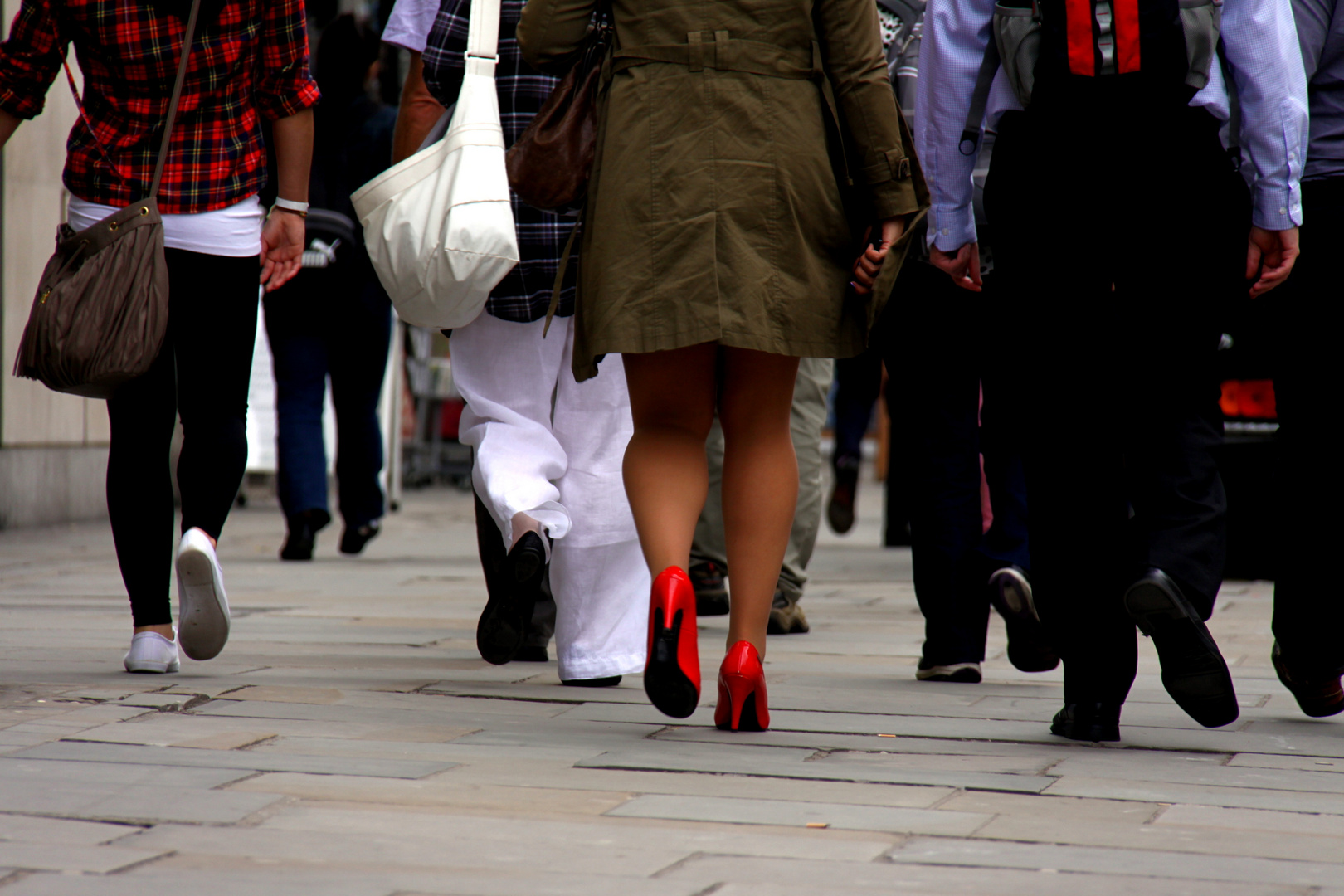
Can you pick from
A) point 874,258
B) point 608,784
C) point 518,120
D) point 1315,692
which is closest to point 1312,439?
point 1315,692

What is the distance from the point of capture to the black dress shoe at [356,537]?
8.05 m

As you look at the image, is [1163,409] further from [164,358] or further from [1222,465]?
[1222,465]

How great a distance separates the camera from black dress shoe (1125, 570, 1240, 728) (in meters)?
3.21

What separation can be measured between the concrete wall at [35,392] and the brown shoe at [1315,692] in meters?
6.36

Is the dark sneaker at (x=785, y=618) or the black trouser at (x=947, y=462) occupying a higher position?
the black trouser at (x=947, y=462)

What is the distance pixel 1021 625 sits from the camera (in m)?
4.19

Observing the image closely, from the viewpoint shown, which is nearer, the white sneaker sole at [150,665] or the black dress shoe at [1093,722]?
the black dress shoe at [1093,722]

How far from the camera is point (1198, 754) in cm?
337

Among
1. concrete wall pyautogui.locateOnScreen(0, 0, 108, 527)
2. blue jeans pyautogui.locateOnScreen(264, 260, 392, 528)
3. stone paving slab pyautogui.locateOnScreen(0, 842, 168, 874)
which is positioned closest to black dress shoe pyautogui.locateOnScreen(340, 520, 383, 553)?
blue jeans pyautogui.locateOnScreen(264, 260, 392, 528)

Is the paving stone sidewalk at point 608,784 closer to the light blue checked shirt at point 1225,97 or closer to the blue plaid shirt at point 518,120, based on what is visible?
the blue plaid shirt at point 518,120

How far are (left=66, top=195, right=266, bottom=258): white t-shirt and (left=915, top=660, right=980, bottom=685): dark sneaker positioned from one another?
189cm

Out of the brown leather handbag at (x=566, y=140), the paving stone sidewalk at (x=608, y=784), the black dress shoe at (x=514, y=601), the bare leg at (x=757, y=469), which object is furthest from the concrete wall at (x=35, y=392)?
the bare leg at (x=757, y=469)

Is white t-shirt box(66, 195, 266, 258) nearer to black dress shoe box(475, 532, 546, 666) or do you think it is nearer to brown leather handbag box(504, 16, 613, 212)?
brown leather handbag box(504, 16, 613, 212)

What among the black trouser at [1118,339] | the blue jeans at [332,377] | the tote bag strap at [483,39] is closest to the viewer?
the black trouser at [1118,339]
